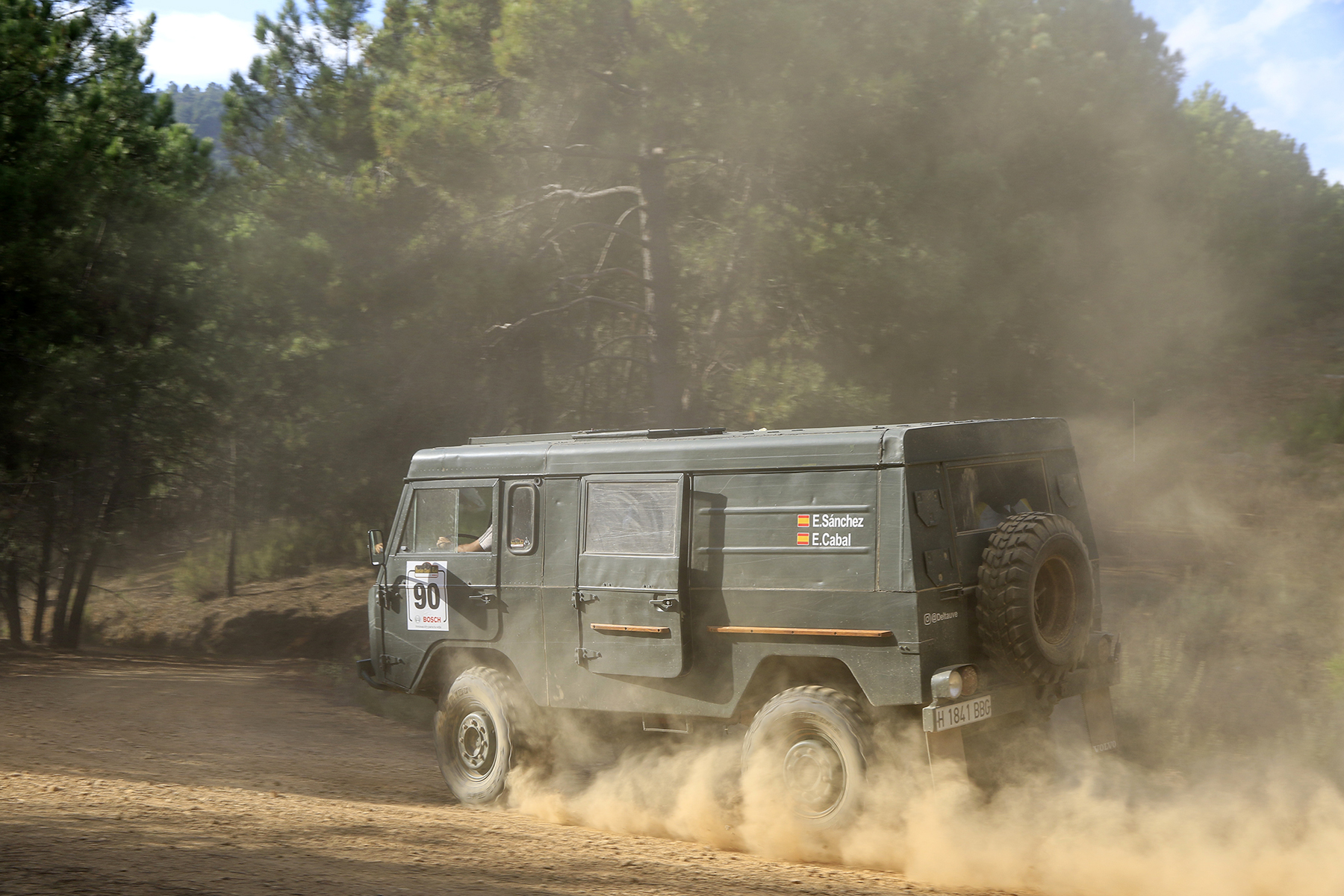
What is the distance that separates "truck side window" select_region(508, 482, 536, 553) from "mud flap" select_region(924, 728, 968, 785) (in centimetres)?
323

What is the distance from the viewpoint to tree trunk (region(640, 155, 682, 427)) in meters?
15.7

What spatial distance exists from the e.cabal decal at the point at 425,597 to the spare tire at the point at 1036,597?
4.21 metres

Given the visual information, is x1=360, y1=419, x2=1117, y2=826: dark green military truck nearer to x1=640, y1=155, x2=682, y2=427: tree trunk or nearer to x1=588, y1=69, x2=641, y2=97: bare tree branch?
x1=640, y1=155, x2=682, y2=427: tree trunk

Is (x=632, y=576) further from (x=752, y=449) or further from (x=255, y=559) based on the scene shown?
(x=255, y=559)

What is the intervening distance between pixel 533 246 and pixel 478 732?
377 inches

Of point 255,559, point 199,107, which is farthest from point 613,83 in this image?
point 199,107

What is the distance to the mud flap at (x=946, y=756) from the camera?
6.20 m

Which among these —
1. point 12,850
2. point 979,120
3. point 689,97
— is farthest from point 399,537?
point 979,120

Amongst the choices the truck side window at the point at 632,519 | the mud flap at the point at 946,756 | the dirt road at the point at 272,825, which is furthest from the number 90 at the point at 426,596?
the mud flap at the point at 946,756

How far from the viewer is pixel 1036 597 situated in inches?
263

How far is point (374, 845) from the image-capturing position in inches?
252

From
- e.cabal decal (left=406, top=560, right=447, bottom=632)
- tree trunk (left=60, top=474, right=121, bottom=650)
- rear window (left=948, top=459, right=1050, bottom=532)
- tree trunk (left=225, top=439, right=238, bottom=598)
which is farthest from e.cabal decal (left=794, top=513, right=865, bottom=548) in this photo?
tree trunk (left=225, top=439, right=238, bottom=598)

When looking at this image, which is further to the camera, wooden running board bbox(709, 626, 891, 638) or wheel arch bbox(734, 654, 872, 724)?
wheel arch bbox(734, 654, 872, 724)

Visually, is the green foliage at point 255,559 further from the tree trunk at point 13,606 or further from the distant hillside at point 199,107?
the distant hillside at point 199,107
